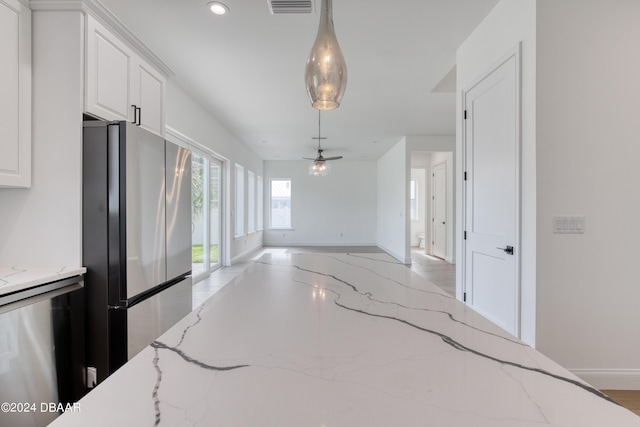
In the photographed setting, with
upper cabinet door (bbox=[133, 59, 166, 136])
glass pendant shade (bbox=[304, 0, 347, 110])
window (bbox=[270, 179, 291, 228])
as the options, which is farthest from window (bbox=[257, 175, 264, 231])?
glass pendant shade (bbox=[304, 0, 347, 110])

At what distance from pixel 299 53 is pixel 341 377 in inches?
119

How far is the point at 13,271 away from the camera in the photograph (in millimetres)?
1683

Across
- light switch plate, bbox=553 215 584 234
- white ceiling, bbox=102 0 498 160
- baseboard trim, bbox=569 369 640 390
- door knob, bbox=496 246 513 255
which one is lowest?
baseboard trim, bbox=569 369 640 390

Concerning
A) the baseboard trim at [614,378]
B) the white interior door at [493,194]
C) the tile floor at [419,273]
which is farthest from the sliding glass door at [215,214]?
the baseboard trim at [614,378]

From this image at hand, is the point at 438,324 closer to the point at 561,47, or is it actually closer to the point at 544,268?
the point at 544,268

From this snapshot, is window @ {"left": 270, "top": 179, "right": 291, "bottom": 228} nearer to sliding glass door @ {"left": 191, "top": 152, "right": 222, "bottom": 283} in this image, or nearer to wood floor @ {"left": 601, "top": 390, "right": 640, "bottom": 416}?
sliding glass door @ {"left": 191, "top": 152, "right": 222, "bottom": 283}

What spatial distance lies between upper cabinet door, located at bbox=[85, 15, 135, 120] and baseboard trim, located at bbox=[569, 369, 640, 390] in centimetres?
333

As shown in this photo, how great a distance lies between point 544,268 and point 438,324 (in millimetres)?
1451

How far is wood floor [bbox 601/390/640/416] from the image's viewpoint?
6.00 feet

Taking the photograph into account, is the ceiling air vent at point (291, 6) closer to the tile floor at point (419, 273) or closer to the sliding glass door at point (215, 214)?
the tile floor at point (419, 273)

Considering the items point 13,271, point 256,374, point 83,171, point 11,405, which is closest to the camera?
point 256,374

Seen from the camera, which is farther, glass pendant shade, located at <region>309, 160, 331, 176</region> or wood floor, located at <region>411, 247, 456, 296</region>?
glass pendant shade, located at <region>309, 160, 331, 176</region>

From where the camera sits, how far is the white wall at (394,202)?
6.48 m

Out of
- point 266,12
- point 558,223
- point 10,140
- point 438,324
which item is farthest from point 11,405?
point 558,223
